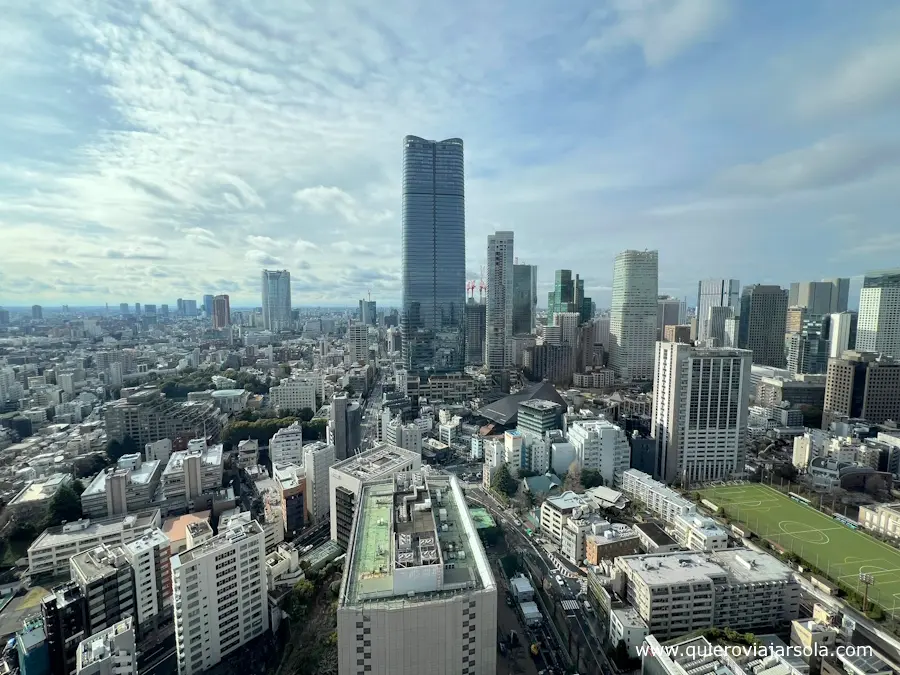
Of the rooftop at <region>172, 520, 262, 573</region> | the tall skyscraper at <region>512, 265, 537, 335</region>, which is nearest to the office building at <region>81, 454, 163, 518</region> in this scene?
A: the rooftop at <region>172, 520, 262, 573</region>

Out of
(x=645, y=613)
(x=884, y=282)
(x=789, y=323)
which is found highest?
(x=884, y=282)

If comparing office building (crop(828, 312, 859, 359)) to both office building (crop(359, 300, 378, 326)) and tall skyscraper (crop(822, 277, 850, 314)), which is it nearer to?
tall skyscraper (crop(822, 277, 850, 314))

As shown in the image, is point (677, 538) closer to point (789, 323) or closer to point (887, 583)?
point (887, 583)

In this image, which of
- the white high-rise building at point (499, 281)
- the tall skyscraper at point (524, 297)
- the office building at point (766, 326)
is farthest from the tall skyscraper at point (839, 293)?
the white high-rise building at point (499, 281)

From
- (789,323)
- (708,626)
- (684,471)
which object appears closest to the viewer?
(708,626)

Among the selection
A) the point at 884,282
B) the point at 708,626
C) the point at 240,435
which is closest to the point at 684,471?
the point at 708,626

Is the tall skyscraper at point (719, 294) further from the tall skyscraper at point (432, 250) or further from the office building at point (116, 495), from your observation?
the office building at point (116, 495)
